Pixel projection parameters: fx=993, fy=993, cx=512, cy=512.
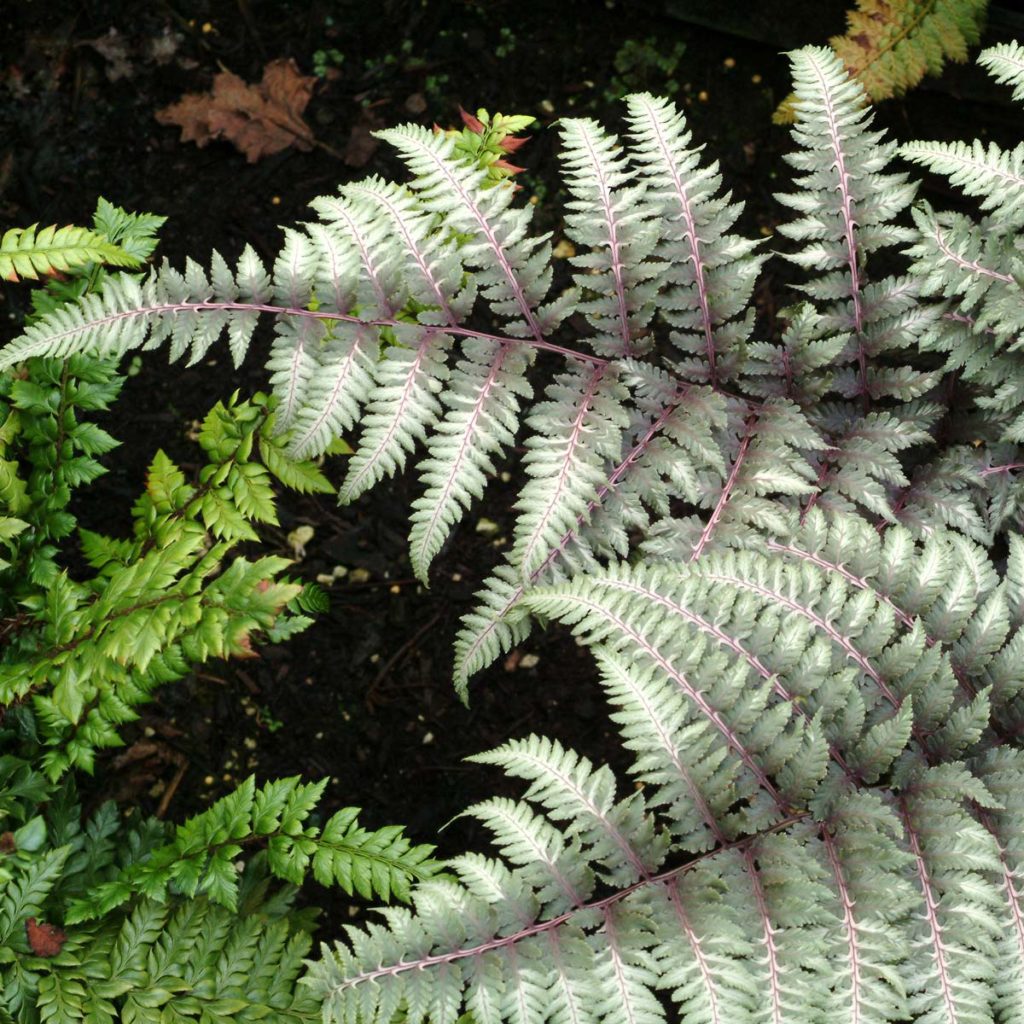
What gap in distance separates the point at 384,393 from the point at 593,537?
0.52 meters

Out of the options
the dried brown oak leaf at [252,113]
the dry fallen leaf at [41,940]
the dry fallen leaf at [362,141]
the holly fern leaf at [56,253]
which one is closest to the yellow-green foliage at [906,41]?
the dry fallen leaf at [362,141]

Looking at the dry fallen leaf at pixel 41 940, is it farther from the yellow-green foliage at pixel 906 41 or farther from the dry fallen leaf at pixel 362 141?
the yellow-green foliage at pixel 906 41

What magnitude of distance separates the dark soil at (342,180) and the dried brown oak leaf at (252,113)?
0.17ft

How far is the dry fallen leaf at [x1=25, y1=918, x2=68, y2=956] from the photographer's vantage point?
2236 mm

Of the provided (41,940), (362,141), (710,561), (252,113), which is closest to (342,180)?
(362,141)

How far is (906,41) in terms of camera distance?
2.96m

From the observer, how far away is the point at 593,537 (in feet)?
6.82

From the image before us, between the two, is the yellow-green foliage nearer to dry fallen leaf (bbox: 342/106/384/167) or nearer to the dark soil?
the dark soil

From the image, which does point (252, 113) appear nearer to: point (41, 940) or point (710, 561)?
point (710, 561)

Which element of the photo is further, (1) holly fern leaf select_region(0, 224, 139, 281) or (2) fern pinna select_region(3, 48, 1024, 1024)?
(1) holly fern leaf select_region(0, 224, 139, 281)

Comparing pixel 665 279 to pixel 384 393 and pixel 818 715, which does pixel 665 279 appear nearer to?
pixel 384 393

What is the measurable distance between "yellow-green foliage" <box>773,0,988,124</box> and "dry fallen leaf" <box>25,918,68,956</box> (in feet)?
9.63

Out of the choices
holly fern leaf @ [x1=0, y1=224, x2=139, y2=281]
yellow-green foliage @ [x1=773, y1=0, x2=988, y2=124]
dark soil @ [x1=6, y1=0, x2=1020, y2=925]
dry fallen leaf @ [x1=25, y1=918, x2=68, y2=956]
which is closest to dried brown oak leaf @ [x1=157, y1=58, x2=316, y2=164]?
dark soil @ [x1=6, y1=0, x2=1020, y2=925]

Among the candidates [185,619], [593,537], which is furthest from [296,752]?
[593,537]
